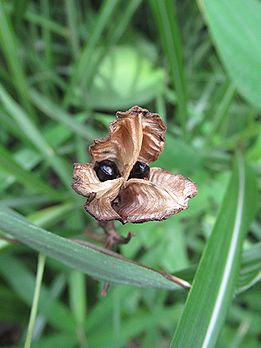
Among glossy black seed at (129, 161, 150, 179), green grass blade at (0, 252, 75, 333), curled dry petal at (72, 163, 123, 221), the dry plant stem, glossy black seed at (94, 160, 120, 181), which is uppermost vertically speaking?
glossy black seed at (129, 161, 150, 179)

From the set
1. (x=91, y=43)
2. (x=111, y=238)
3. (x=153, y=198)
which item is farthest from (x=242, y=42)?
(x=153, y=198)

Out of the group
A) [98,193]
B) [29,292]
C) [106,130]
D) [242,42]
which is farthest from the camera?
[106,130]

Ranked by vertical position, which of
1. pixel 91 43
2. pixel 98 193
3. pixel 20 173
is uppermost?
pixel 91 43

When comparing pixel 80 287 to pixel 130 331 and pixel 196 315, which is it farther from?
pixel 196 315

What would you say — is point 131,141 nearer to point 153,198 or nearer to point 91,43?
point 153,198

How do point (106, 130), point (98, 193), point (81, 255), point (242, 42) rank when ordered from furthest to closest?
1. point (106, 130)
2. point (242, 42)
3. point (81, 255)
4. point (98, 193)

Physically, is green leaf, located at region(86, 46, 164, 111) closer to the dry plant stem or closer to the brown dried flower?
the dry plant stem

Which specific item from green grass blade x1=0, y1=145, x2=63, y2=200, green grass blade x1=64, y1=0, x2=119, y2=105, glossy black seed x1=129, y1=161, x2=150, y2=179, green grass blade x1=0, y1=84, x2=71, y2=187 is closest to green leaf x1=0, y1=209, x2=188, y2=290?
glossy black seed x1=129, y1=161, x2=150, y2=179
